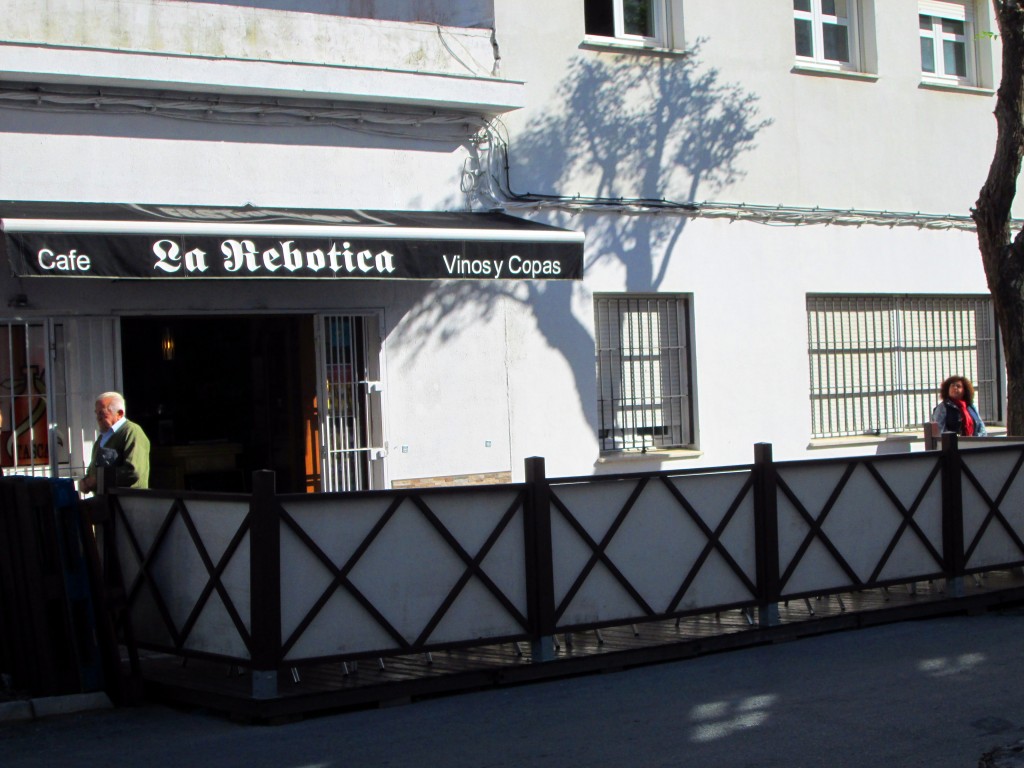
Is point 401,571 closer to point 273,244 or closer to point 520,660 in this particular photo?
point 520,660

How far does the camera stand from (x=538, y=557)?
26.7ft

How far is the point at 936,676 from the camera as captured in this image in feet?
25.9

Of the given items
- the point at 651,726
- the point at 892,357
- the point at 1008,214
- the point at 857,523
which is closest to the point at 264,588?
the point at 651,726

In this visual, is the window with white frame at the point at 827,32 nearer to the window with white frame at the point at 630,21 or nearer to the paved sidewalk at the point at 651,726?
the window with white frame at the point at 630,21

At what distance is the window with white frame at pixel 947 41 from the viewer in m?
15.7

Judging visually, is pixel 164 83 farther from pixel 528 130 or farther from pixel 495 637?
pixel 495 637

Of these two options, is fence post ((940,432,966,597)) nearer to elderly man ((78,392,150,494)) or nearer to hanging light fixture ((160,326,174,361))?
elderly man ((78,392,150,494))

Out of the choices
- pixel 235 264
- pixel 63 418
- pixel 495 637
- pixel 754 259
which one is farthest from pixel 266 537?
pixel 754 259

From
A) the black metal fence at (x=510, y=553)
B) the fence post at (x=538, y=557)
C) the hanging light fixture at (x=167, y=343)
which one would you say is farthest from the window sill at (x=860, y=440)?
the fence post at (x=538, y=557)

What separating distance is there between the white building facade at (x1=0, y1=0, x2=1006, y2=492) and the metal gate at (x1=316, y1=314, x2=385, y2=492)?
28 mm

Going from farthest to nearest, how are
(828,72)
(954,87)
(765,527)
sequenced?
(954,87)
(828,72)
(765,527)

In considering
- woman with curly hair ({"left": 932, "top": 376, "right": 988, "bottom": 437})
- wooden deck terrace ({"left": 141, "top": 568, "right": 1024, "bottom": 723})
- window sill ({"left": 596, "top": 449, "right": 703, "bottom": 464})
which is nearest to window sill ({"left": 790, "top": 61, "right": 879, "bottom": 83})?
woman with curly hair ({"left": 932, "top": 376, "right": 988, "bottom": 437})

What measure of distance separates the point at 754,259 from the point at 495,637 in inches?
276

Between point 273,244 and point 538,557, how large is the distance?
3.26 meters
